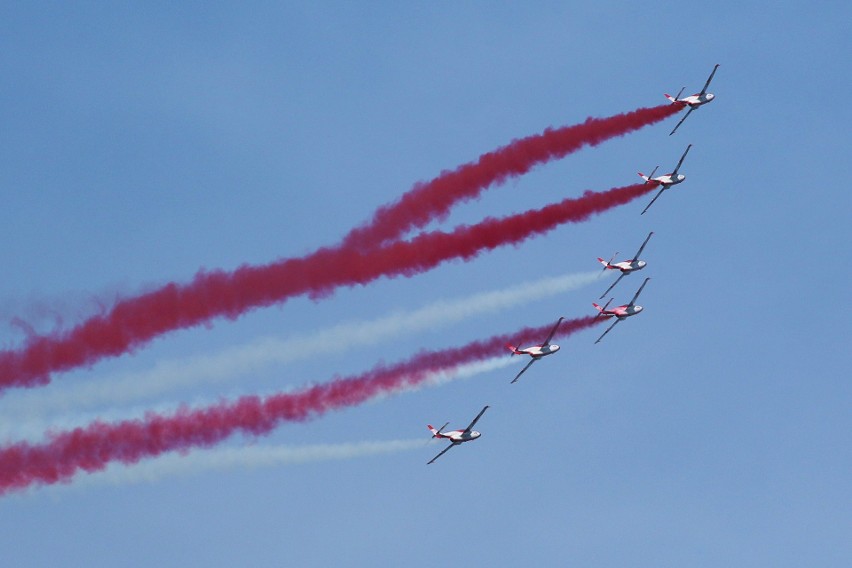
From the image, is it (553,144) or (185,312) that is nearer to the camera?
(185,312)

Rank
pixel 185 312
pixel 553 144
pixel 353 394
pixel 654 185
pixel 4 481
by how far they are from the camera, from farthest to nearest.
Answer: pixel 654 185 → pixel 553 144 → pixel 353 394 → pixel 185 312 → pixel 4 481

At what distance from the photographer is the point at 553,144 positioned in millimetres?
113688

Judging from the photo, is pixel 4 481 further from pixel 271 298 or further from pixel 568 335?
pixel 568 335

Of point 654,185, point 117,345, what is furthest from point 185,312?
point 654,185

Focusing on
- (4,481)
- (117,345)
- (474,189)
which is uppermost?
(474,189)

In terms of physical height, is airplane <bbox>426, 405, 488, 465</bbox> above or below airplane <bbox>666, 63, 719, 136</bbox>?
below

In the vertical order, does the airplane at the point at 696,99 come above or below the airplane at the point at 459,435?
above

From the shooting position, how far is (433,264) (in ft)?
350

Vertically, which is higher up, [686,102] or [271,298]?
[686,102]

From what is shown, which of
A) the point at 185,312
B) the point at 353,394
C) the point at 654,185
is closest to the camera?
the point at 185,312

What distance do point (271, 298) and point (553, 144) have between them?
2238cm

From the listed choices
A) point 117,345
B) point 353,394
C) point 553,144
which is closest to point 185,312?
point 117,345

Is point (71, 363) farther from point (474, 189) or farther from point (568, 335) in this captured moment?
point (568, 335)

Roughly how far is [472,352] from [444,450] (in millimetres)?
8011
